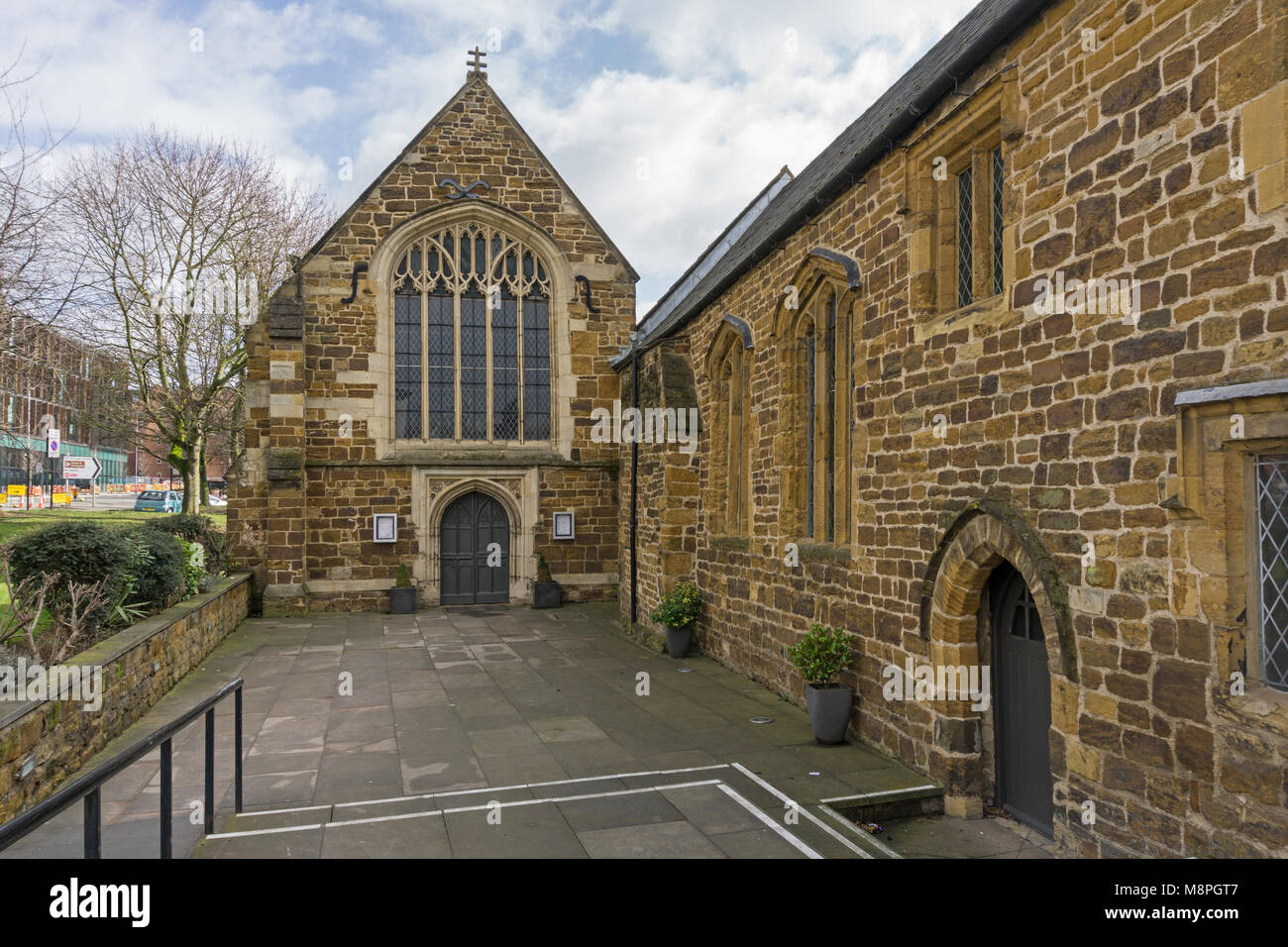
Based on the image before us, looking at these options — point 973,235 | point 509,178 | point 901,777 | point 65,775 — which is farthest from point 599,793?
point 509,178

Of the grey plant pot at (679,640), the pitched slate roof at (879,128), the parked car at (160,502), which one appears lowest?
the grey plant pot at (679,640)

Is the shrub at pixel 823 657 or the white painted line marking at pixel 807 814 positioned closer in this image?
the white painted line marking at pixel 807 814

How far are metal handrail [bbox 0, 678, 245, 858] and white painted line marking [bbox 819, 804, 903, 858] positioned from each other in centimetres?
406

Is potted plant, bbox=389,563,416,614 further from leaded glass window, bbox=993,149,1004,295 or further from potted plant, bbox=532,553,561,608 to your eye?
leaded glass window, bbox=993,149,1004,295

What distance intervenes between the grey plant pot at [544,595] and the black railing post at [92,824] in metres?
13.5

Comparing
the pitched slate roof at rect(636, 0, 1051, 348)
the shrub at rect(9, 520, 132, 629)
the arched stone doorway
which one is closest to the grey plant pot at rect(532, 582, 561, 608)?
the pitched slate roof at rect(636, 0, 1051, 348)

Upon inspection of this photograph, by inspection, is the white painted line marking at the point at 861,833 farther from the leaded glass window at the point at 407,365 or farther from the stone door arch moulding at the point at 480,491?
the leaded glass window at the point at 407,365

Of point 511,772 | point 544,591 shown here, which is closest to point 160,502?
point 544,591

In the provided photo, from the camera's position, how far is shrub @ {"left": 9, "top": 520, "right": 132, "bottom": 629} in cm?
862

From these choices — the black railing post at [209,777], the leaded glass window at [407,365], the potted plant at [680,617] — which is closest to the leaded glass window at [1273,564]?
the black railing post at [209,777]

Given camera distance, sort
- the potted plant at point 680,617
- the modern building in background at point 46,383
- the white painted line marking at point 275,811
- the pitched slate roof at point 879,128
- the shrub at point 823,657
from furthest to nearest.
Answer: the potted plant at point 680,617
the modern building in background at point 46,383
the shrub at point 823,657
the pitched slate roof at point 879,128
the white painted line marking at point 275,811

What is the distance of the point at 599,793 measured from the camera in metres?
6.27

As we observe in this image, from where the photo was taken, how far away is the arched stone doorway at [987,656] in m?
5.88
